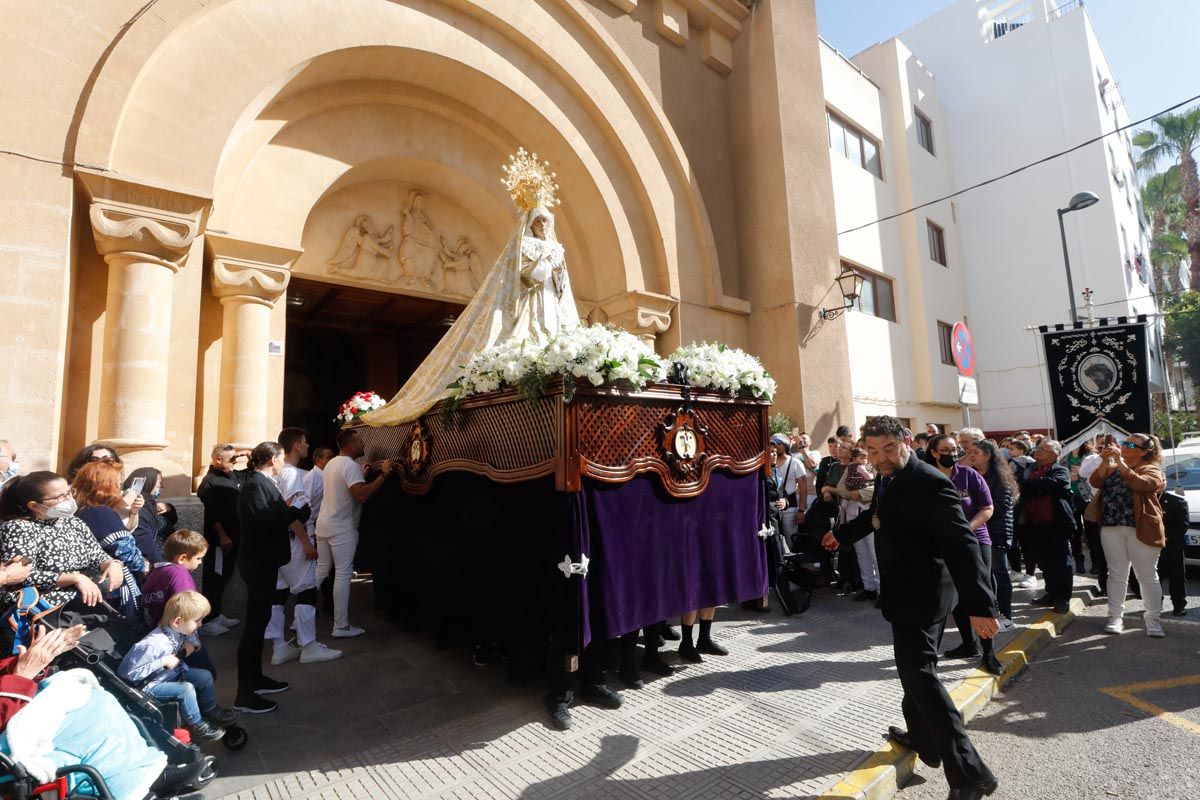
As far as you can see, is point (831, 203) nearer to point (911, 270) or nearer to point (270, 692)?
point (911, 270)

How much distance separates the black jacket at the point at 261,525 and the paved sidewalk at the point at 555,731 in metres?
1.03

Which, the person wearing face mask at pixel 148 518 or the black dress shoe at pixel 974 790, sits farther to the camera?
the person wearing face mask at pixel 148 518

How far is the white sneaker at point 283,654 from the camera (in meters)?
5.14

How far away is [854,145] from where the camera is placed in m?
18.0

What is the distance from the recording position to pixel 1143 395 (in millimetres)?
9172

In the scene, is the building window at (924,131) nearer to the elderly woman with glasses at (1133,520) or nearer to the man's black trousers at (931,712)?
the elderly woman with glasses at (1133,520)

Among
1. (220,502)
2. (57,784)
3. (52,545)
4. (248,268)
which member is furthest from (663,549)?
(248,268)

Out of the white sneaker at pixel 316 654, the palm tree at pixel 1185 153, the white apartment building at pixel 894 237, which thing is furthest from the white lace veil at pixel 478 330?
the palm tree at pixel 1185 153

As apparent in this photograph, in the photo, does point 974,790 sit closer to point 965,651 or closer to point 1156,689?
point 965,651

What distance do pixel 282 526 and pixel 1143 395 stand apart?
11419mm

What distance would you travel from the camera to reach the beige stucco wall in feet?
19.8

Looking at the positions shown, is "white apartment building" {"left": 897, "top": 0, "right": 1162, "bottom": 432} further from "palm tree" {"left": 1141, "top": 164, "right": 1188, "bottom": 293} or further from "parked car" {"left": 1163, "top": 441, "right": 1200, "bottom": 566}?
"palm tree" {"left": 1141, "top": 164, "right": 1188, "bottom": 293}

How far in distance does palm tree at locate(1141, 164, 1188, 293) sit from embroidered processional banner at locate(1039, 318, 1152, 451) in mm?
33094

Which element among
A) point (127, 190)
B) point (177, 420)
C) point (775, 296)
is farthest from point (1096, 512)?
point (127, 190)
